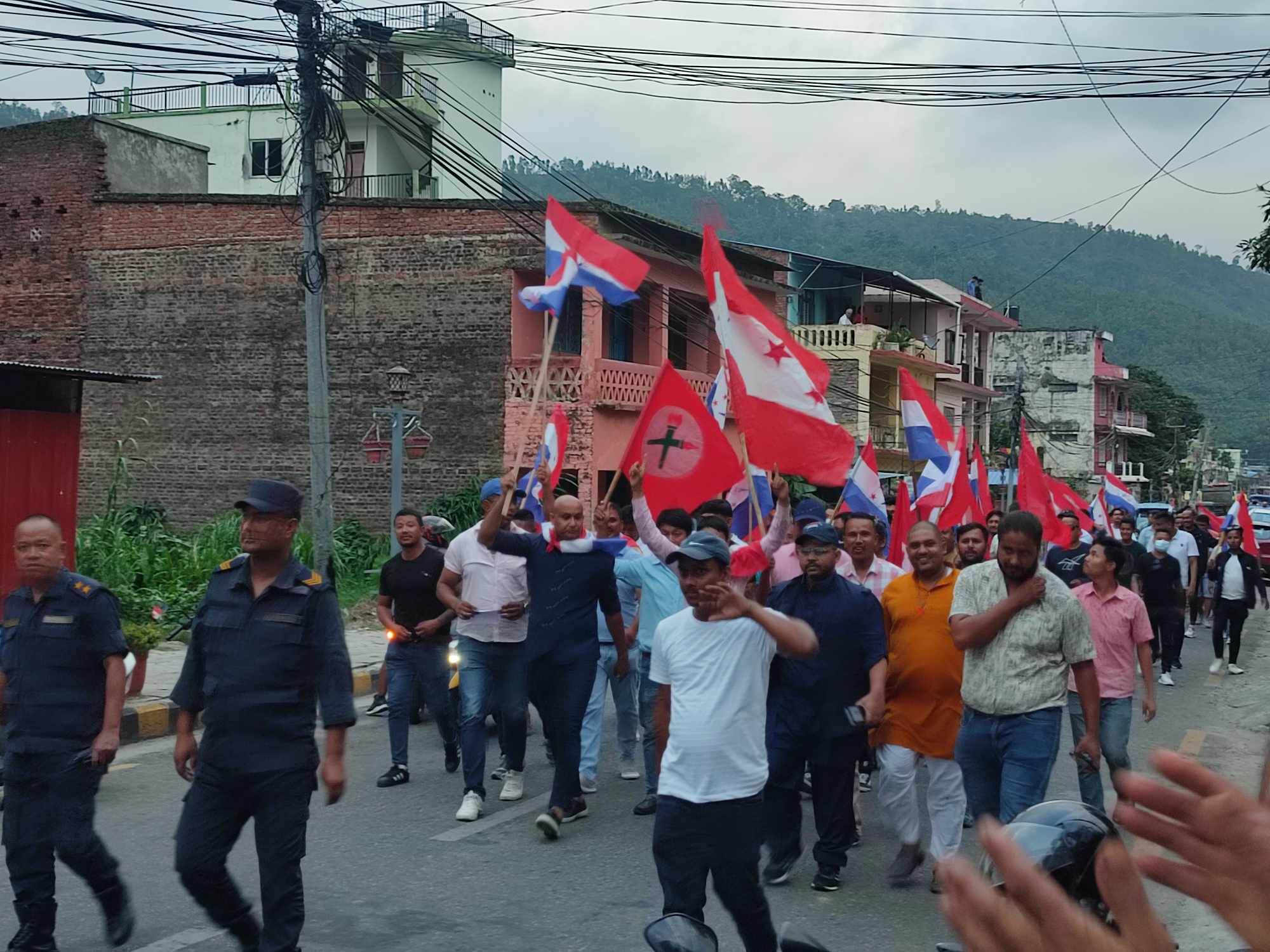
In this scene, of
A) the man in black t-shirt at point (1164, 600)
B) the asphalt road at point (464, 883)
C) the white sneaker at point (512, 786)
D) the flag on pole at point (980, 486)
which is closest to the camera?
the asphalt road at point (464, 883)

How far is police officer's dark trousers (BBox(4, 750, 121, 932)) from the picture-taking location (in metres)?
5.30

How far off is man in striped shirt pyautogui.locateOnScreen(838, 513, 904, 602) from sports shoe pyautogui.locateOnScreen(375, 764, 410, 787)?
9.98ft

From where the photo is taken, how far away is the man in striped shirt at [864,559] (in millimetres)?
7844

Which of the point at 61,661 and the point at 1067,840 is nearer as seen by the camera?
the point at 1067,840

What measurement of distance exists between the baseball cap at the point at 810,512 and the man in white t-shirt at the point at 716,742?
13.0 ft

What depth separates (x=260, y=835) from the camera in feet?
15.9

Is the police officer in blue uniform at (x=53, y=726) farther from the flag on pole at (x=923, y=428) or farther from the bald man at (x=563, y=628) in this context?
the flag on pole at (x=923, y=428)

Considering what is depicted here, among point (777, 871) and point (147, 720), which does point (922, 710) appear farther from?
point (147, 720)

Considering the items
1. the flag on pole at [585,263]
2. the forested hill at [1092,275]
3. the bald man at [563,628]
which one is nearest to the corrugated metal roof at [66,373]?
the flag on pole at [585,263]

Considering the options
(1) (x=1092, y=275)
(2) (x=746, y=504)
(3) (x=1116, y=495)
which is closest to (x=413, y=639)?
(2) (x=746, y=504)

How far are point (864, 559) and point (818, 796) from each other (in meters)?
1.68

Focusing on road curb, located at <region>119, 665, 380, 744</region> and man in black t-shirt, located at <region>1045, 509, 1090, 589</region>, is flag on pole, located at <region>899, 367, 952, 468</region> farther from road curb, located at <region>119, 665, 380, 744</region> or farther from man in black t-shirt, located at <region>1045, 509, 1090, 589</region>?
road curb, located at <region>119, 665, 380, 744</region>

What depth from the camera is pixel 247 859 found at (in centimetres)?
699

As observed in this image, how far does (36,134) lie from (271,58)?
1329cm
